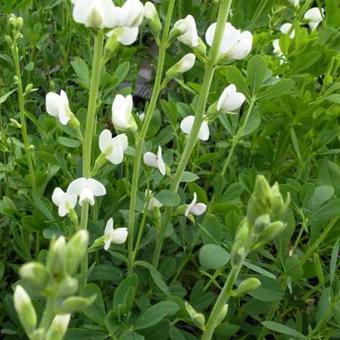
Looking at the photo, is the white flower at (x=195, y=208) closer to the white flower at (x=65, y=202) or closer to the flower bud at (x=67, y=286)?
the white flower at (x=65, y=202)

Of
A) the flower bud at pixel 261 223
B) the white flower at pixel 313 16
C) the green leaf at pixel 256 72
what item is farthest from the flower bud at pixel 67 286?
the white flower at pixel 313 16

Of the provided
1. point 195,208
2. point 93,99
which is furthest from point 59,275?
point 195,208

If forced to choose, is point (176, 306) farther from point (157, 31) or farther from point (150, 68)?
point (150, 68)

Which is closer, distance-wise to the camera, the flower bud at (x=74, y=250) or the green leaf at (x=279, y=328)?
the flower bud at (x=74, y=250)

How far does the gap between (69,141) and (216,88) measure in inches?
17.7

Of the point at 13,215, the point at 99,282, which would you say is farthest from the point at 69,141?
the point at 99,282

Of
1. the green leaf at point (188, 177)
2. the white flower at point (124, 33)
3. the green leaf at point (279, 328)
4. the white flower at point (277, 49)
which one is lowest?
the green leaf at point (279, 328)

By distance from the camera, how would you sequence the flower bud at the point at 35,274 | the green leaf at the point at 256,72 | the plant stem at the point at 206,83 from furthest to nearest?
the green leaf at the point at 256,72, the plant stem at the point at 206,83, the flower bud at the point at 35,274

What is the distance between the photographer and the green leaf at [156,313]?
1.17m

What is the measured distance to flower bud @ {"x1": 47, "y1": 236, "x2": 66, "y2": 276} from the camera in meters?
0.68

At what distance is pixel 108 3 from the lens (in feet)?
3.30

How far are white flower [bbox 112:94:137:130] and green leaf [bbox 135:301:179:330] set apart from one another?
1.00 feet

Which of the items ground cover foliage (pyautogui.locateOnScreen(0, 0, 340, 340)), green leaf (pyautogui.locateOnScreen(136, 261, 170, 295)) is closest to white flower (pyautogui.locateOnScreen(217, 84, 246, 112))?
ground cover foliage (pyautogui.locateOnScreen(0, 0, 340, 340))

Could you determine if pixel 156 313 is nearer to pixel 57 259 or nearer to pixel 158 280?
pixel 158 280
